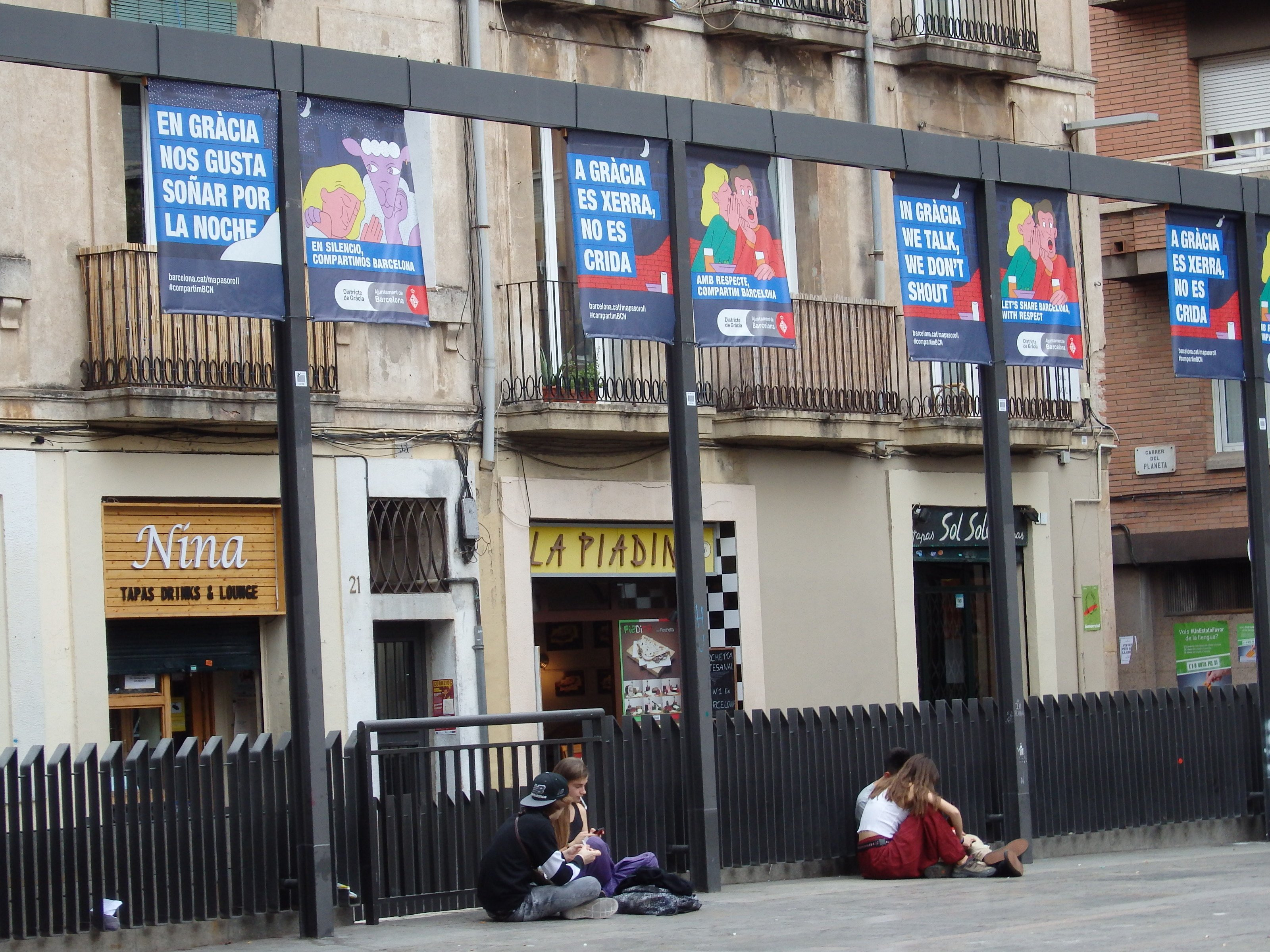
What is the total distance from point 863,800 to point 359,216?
5.63 m

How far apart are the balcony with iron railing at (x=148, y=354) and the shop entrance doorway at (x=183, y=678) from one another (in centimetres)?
198

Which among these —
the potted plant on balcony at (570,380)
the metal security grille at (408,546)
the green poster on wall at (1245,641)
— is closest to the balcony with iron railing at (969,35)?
the potted plant on balcony at (570,380)

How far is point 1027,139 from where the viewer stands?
1005 inches

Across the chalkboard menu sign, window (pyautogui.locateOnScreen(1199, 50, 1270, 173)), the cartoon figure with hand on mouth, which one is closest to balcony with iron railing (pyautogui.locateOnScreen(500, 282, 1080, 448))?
the chalkboard menu sign

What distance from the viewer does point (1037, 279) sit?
1614cm

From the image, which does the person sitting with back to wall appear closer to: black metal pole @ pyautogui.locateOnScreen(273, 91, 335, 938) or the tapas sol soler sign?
black metal pole @ pyautogui.locateOnScreen(273, 91, 335, 938)

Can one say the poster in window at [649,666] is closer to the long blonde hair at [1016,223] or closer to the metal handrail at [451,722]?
the long blonde hair at [1016,223]

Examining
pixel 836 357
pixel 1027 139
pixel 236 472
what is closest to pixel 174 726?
pixel 236 472

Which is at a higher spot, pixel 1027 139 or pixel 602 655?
pixel 1027 139

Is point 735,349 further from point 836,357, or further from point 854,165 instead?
point 854,165

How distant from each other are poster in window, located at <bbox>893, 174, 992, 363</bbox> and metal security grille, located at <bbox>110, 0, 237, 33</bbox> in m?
6.63

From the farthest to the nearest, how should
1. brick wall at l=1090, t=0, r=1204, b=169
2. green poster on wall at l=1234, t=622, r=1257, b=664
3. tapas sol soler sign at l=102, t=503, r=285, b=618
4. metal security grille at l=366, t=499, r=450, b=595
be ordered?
brick wall at l=1090, t=0, r=1204, b=169, green poster on wall at l=1234, t=622, r=1257, b=664, metal security grille at l=366, t=499, r=450, b=595, tapas sol soler sign at l=102, t=503, r=285, b=618

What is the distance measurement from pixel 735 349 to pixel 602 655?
138 inches

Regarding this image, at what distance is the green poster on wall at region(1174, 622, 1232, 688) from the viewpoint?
29.0 meters
